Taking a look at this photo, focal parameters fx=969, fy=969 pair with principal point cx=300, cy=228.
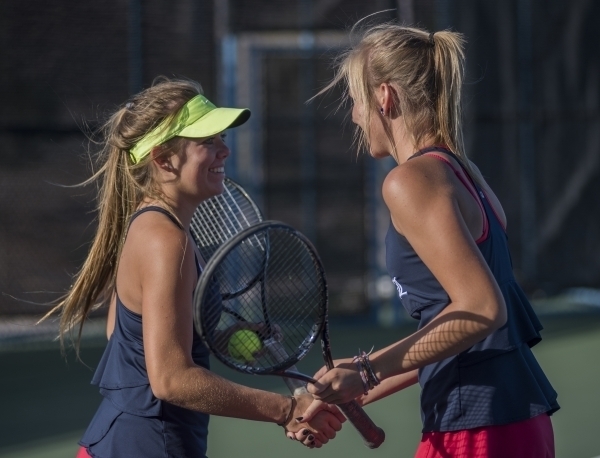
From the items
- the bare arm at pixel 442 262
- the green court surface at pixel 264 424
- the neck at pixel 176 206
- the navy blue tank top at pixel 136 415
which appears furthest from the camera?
the green court surface at pixel 264 424

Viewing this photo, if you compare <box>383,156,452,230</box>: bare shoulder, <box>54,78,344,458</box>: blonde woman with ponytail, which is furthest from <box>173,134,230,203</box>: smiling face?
<box>383,156,452,230</box>: bare shoulder

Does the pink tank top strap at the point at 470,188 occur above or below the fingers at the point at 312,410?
above

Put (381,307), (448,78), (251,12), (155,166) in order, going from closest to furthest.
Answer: (448,78)
(155,166)
(251,12)
(381,307)

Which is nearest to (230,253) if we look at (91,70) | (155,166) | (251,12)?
(155,166)

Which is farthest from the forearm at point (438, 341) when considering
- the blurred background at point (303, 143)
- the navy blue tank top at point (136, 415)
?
the blurred background at point (303, 143)

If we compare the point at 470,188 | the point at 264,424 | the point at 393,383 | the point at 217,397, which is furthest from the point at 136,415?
the point at 264,424

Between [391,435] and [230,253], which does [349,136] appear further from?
[230,253]

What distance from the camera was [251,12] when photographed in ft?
23.1

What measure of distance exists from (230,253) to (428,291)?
42 cm

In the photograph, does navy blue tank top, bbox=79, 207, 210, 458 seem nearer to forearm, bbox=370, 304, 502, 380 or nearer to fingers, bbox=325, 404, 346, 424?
fingers, bbox=325, 404, 346, 424

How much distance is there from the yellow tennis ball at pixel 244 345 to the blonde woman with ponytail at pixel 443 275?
19cm

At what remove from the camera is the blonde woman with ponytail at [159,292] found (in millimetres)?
2008

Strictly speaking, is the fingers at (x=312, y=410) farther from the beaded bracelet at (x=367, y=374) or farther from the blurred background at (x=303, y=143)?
the blurred background at (x=303, y=143)

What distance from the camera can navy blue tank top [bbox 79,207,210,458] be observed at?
211 centimetres
